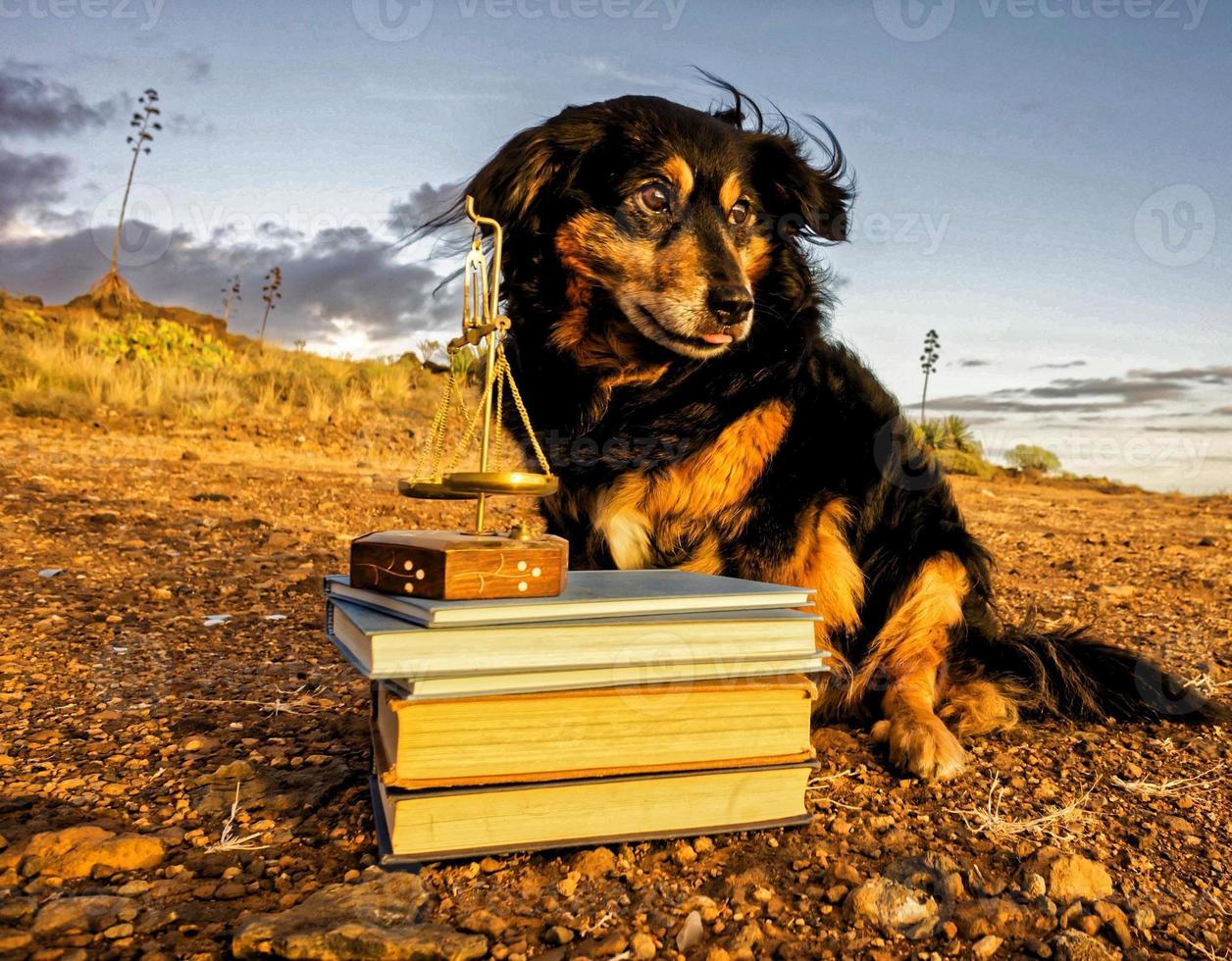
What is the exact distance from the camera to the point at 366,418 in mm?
11164

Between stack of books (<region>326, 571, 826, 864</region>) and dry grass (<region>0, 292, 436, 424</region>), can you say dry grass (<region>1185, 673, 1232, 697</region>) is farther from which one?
dry grass (<region>0, 292, 436, 424</region>)

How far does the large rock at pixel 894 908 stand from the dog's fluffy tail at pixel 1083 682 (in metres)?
1.46

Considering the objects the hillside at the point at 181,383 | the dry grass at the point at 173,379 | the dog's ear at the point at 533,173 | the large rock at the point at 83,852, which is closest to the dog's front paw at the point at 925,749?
the large rock at the point at 83,852

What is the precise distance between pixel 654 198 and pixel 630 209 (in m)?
0.10

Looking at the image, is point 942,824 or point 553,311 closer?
point 942,824

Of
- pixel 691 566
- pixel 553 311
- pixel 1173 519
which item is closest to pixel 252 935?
pixel 691 566

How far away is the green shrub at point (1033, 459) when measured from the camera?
14250mm

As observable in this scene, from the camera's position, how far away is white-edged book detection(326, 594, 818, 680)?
157 centimetres

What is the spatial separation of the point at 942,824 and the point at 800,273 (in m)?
2.17

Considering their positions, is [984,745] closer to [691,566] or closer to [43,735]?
[691,566]

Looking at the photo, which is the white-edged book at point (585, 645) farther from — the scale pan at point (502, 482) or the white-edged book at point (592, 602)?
the scale pan at point (502, 482)

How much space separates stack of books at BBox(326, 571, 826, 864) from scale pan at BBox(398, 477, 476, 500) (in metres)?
0.24

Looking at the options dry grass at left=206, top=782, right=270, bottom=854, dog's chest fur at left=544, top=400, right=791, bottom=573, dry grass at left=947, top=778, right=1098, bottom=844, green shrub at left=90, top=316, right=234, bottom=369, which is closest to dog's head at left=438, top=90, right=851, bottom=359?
dog's chest fur at left=544, top=400, right=791, bottom=573

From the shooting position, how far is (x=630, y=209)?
327 cm
